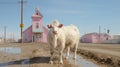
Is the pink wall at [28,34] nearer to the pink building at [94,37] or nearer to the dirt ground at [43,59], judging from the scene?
the pink building at [94,37]

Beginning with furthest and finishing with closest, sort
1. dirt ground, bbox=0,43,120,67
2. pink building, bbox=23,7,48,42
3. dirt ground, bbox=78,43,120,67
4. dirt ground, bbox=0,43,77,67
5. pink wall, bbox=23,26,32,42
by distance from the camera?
pink wall, bbox=23,26,32,42
pink building, bbox=23,7,48,42
dirt ground, bbox=78,43,120,67
dirt ground, bbox=0,43,120,67
dirt ground, bbox=0,43,77,67

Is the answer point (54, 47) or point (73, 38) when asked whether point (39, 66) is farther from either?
point (73, 38)

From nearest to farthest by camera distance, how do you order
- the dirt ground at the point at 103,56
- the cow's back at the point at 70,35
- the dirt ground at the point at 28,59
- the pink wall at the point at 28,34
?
1. the dirt ground at the point at 28,59
2. the dirt ground at the point at 103,56
3. the cow's back at the point at 70,35
4. the pink wall at the point at 28,34

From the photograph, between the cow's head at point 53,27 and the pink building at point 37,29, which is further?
the pink building at point 37,29

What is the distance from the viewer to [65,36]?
1273 cm

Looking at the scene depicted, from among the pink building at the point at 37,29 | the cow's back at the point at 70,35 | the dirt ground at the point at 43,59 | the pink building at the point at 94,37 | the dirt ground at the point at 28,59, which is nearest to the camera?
the dirt ground at the point at 28,59

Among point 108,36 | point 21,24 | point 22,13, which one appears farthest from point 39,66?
point 108,36

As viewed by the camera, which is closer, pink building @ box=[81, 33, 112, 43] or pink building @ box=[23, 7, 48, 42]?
pink building @ box=[23, 7, 48, 42]

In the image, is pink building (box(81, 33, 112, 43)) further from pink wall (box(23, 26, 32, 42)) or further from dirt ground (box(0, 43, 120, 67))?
dirt ground (box(0, 43, 120, 67))

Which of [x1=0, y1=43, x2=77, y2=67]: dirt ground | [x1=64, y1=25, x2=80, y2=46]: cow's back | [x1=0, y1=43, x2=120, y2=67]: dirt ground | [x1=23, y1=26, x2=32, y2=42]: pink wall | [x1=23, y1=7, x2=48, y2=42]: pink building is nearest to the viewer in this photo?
[x1=0, y1=43, x2=77, y2=67]: dirt ground

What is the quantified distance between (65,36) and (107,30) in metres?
96.7

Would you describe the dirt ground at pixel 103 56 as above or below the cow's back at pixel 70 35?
below

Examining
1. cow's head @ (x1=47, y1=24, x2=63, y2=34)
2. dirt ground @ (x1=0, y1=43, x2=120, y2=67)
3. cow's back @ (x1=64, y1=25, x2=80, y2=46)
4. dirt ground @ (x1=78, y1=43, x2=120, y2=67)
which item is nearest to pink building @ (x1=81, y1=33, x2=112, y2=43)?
dirt ground @ (x1=78, y1=43, x2=120, y2=67)

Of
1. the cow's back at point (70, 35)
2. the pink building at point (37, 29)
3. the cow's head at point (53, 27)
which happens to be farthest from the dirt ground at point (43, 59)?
the pink building at point (37, 29)
